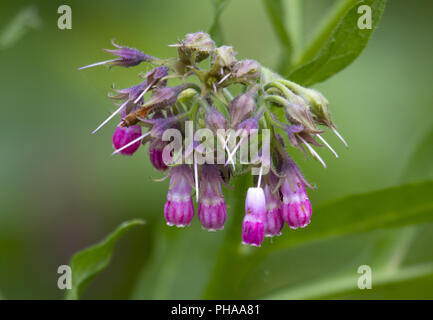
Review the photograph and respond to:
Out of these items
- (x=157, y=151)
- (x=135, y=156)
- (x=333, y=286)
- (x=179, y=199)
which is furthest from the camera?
(x=135, y=156)

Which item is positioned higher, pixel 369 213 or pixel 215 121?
pixel 215 121

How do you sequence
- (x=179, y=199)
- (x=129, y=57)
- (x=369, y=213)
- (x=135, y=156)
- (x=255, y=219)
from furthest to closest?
(x=135, y=156) < (x=369, y=213) < (x=129, y=57) < (x=179, y=199) < (x=255, y=219)

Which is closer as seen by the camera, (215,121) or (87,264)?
(215,121)

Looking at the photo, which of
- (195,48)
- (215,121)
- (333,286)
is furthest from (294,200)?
(333,286)

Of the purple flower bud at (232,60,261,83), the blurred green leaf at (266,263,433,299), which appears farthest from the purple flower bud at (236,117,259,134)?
the blurred green leaf at (266,263,433,299)

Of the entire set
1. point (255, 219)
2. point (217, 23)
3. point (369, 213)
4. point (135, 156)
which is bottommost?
point (255, 219)

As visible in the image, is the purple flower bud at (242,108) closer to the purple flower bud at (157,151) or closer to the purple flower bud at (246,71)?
the purple flower bud at (246,71)

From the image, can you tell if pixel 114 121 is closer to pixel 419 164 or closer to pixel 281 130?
pixel 419 164

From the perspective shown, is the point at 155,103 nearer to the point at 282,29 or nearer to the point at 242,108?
the point at 242,108
